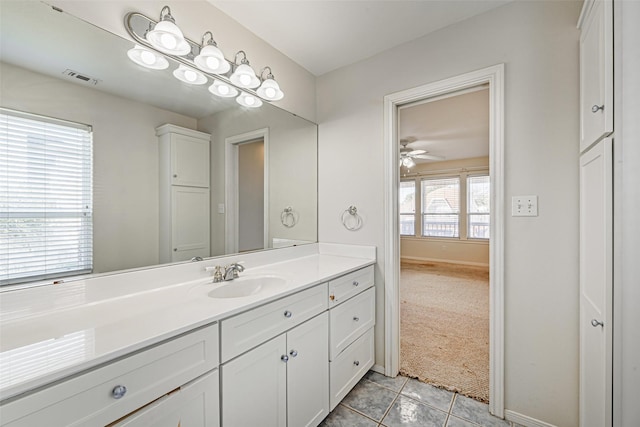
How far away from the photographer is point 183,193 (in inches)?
58.4

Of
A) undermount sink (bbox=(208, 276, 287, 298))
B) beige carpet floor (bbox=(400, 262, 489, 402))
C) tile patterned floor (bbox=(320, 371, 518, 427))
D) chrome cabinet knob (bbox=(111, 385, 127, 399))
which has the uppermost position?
undermount sink (bbox=(208, 276, 287, 298))

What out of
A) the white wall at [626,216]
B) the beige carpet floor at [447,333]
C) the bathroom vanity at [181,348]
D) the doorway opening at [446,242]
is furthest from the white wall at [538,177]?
the bathroom vanity at [181,348]

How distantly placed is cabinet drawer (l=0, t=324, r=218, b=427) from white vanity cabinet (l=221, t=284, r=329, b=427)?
0.33 ft

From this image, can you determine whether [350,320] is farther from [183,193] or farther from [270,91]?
[270,91]

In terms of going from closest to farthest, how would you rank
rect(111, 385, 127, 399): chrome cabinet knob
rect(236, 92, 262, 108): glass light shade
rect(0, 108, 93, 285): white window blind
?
1. rect(111, 385, 127, 399): chrome cabinet knob
2. rect(0, 108, 93, 285): white window blind
3. rect(236, 92, 262, 108): glass light shade

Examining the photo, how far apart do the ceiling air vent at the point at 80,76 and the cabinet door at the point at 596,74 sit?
2054 millimetres

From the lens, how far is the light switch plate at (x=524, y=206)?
4.84ft

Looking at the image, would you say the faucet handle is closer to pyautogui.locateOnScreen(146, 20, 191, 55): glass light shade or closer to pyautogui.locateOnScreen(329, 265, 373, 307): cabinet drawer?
pyautogui.locateOnScreen(329, 265, 373, 307): cabinet drawer

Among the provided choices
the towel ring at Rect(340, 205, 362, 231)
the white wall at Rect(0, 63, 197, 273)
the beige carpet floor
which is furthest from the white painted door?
the white wall at Rect(0, 63, 197, 273)

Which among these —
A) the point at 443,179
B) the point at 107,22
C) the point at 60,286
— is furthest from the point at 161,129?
the point at 443,179

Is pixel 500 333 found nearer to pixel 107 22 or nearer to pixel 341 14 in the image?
pixel 341 14

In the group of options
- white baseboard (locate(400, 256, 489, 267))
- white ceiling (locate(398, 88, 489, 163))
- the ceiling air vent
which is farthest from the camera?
white baseboard (locate(400, 256, 489, 267))

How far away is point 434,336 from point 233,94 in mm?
2687

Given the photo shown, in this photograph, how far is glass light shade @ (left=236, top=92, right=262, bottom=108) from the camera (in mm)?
1727
